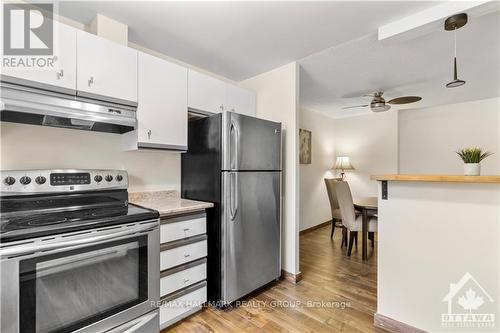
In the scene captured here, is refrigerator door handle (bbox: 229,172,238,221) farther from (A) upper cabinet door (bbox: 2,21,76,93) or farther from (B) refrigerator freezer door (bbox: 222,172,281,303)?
(A) upper cabinet door (bbox: 2,21,76,93)

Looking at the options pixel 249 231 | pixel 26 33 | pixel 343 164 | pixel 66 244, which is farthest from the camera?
pixel 343 164

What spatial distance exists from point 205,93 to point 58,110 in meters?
1.21

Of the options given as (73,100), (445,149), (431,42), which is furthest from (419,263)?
(445,149)

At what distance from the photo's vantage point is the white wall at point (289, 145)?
102 inches

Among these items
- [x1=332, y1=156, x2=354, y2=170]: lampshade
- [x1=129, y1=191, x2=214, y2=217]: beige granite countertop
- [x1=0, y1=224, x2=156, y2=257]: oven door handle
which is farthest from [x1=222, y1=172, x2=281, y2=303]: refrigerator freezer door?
[x1=332, y1=156, x2=354, y2=170]: lampshade

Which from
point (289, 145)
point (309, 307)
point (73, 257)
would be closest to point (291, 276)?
point (309, 307)

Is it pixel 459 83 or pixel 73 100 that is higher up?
pixel 459 83

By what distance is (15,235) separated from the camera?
1.09 meters

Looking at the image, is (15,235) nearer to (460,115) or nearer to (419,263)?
(419,263)

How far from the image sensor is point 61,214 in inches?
57.1

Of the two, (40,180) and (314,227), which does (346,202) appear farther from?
(40,180)

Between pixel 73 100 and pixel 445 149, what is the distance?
18.4ft

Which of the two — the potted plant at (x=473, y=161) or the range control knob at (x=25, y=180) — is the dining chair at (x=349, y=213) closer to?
the potted plant at (x=473, y=161)

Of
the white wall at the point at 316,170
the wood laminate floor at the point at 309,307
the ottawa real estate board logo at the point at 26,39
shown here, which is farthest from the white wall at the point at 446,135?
the ottawa real estate board logo at the point at 26,39
